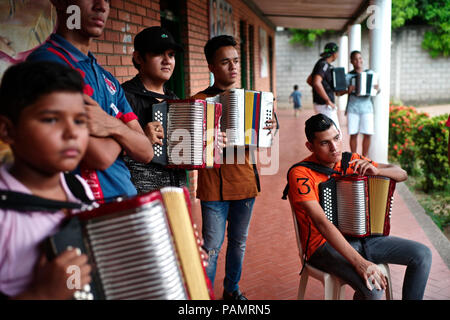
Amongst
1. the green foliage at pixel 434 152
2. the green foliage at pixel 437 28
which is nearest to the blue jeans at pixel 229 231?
the green foliage at pixel 434 152

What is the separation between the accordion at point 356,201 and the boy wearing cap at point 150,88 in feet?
3.18

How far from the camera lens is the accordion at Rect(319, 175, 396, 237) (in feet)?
8.62

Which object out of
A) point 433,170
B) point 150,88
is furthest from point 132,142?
point 433,170

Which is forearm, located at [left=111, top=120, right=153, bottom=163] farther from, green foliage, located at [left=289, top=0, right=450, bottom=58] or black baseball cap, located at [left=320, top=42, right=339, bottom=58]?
green foliage, located at [left=289, top=0, right=450, bottom=58]

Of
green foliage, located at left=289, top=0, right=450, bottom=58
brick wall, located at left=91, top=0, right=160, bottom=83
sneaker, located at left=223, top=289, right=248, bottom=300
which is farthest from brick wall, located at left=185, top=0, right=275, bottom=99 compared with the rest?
green foliage, located at left=289, top=0, right=450, bottom=58

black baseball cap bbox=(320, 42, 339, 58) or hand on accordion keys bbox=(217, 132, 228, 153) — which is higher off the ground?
black baseball cap bbox=(320, 42, 339, 58)

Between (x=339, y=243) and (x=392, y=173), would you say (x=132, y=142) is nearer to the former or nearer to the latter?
(x=339, y=243)

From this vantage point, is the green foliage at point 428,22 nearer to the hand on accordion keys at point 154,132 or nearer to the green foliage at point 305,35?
the green foliage at point 305,35

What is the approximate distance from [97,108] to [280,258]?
118 inches

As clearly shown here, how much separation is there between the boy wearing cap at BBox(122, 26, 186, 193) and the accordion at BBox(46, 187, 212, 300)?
4.20 feet

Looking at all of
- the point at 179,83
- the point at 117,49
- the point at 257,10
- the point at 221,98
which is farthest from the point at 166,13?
the point at 257,10

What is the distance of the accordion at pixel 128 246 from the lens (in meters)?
1.20

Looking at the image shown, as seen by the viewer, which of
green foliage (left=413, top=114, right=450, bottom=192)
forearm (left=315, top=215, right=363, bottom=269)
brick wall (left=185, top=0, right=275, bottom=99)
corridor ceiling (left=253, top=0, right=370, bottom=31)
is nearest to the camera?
forearm (left=315, top=215, right=363, bottom=269)
